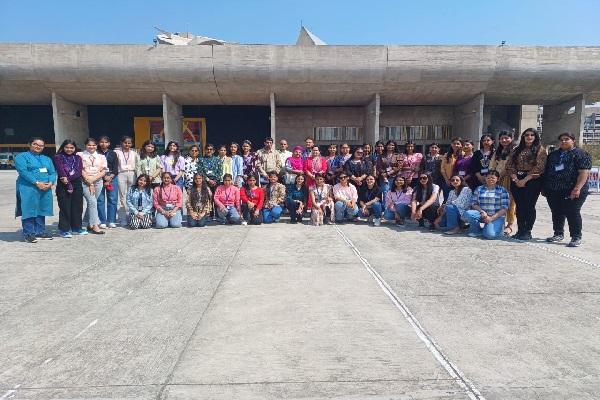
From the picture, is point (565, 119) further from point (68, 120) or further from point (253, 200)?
point (68, 120)

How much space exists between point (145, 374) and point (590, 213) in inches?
414

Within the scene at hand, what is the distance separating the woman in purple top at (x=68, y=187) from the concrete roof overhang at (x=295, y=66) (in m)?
15.2

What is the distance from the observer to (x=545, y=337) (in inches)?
114

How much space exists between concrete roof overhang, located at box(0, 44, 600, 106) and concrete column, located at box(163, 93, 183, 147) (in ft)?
5.51

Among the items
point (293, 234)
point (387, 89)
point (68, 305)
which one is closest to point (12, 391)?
point (68, 305)

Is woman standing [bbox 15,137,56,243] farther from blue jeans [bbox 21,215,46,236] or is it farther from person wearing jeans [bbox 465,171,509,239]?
person wearing jeans [bbox 465,171,509,239]

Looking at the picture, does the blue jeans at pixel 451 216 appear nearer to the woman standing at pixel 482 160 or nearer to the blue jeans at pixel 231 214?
the woman standing at pixel 482 160

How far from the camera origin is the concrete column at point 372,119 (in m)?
23.0

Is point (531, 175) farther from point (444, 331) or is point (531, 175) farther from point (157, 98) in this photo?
point (157, 98)

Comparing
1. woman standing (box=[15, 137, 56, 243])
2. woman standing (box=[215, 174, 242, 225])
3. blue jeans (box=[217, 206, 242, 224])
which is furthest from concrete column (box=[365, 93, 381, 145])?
woman standing (box=[15, 137, 56, 243])

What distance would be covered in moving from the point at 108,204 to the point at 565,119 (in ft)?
91.3

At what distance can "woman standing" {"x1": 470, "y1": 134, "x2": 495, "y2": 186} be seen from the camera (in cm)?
708

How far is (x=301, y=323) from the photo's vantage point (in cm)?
316

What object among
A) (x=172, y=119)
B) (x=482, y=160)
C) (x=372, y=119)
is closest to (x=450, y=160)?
(x=482, y=160)
